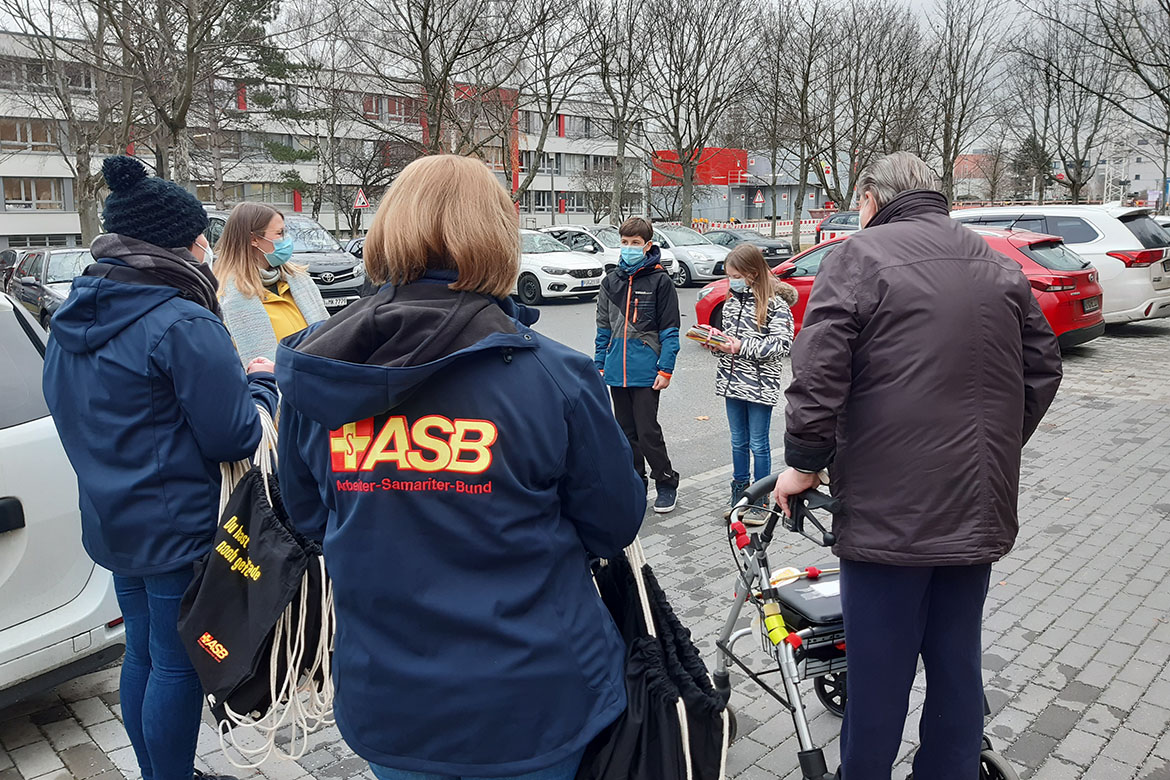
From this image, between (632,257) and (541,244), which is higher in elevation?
(632,257)

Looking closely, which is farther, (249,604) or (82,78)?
(82,78)

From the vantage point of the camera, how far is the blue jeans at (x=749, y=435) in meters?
5.85

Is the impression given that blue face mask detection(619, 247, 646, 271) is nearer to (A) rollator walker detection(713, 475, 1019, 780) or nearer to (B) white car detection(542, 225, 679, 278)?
(A) rollator walker detection(713, 475, 1019, 780)

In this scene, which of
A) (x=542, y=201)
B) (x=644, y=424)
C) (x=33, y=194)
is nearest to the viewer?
(x=644, y=424)

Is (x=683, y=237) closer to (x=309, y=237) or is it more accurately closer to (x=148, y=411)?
(x=309, y=237)

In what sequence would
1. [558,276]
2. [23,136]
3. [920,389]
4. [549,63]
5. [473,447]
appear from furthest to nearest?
[23,136] → [549,63] → [558,276] → [920,389] → [473,447]

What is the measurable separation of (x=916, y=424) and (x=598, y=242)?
67.1ft

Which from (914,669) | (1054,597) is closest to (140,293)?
(914,669)

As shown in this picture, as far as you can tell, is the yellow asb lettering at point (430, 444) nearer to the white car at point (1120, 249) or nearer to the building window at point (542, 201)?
the white car at point (1120, 249)

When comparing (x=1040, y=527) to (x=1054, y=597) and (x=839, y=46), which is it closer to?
(x=1054, y=597)

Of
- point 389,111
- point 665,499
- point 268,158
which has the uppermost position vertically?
point 389,111

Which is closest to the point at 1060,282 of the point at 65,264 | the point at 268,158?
the point at 65,264

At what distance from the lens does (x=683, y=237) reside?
79.3ft

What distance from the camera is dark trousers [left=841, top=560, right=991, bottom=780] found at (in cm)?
249
